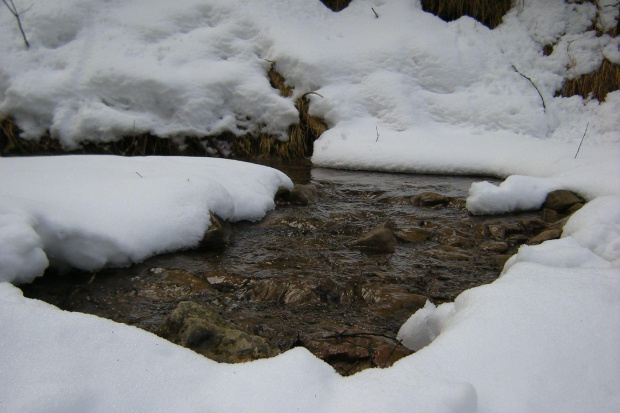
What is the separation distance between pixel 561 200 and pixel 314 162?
284 cm

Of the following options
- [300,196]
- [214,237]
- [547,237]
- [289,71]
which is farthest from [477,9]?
[214,237]

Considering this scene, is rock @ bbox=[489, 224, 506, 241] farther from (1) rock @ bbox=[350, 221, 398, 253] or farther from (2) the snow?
(1) rock @ bbox=[350, 221, 398, 253]

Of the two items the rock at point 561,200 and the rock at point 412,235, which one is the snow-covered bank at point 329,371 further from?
the rock at point 561,200

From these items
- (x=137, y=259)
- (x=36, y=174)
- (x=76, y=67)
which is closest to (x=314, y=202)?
(x=137, y=259)

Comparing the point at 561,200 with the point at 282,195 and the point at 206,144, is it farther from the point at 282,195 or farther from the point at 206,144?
the point at 206,144

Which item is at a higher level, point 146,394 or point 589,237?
point 589,237

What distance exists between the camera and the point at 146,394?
85cm

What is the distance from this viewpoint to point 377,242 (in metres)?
2.34

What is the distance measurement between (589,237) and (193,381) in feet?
5.95

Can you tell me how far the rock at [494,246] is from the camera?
2369mm

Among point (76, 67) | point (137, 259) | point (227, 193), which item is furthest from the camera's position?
point (76, 67)

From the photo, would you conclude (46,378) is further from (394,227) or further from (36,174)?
(394,227)

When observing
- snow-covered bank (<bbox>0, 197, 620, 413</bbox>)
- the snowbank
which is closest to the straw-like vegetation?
the snowbank

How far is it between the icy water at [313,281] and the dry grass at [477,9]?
519 centimetres
